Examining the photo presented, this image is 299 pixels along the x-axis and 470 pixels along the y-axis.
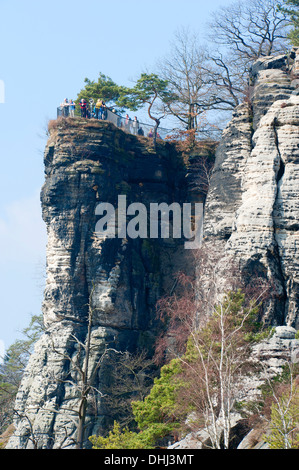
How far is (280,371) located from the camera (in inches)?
953

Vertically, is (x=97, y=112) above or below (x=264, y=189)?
above

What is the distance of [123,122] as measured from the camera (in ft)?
123

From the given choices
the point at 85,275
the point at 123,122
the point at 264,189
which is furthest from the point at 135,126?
the point at 264,189

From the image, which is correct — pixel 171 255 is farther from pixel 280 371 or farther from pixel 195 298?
pixel 280 371

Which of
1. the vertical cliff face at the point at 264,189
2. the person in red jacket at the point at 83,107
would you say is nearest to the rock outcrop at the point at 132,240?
the vertical cliff face at the point at 264,189

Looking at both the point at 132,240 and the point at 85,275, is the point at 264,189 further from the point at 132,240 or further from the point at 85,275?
the point at 85,275

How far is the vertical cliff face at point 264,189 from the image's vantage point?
95.9 feet

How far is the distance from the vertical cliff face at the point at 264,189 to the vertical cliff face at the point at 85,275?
409 cm

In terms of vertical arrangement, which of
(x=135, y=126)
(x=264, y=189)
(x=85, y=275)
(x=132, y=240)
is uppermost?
(x=135, y=126)

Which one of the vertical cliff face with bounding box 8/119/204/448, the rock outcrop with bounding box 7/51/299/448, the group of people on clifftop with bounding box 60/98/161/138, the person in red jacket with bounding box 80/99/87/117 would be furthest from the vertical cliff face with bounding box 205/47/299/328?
the person in red jacket with bounding box 80/99/87/117

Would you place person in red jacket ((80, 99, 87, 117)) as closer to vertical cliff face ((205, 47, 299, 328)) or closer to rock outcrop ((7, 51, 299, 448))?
rock outcrop ((7, 51, 299, 448))

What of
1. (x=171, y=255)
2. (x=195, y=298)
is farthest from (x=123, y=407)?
(x=171, y=255)

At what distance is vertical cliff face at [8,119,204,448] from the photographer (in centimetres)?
3225

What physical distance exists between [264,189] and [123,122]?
948cm
